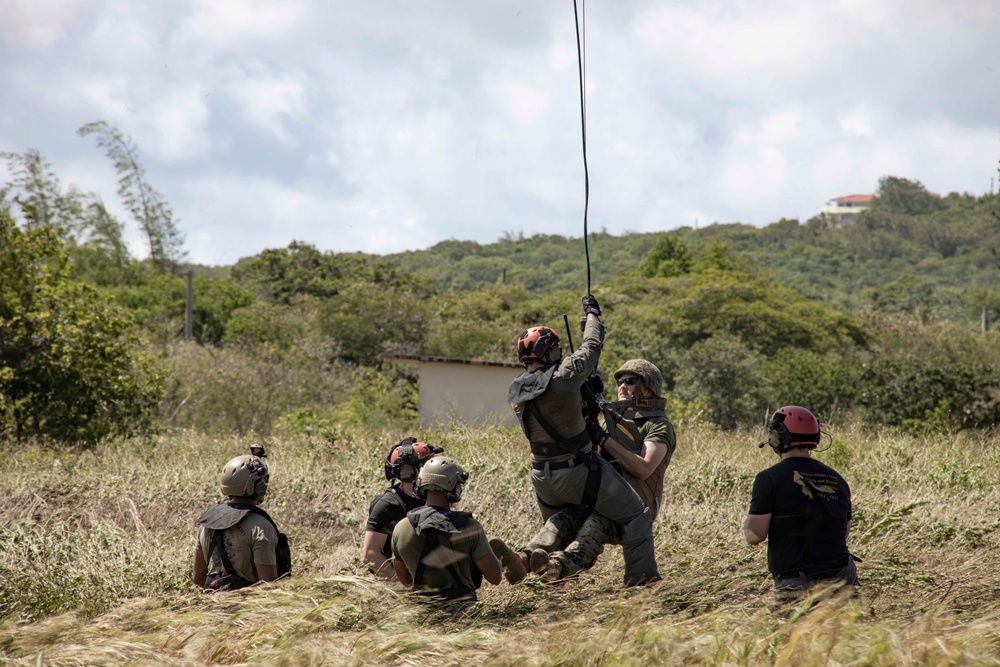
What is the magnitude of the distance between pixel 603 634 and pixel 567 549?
1.08 metres

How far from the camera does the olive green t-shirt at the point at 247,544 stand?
16.6 feet

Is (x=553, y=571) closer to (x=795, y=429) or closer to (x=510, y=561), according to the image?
(x=510, y=561)

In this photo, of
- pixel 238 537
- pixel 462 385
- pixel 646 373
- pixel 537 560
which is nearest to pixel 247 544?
pixel 238 537

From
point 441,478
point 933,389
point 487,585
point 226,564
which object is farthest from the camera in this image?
point 933,389

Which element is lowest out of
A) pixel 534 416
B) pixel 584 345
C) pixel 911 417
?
pixel 911 417

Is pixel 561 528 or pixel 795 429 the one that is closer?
pixel 795 429

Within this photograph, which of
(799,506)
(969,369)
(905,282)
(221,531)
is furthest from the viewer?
(905,282)

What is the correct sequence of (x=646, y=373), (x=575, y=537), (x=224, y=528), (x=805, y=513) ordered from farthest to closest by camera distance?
(x=646, y=373) → (x=575, y=537) → (x=224, y=528) → (x=805, y=513)

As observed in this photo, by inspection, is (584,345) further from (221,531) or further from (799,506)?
(221,531)

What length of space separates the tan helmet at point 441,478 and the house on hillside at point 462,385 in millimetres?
19174

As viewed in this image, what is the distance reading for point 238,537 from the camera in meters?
Answer: 5.10

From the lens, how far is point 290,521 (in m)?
8.88

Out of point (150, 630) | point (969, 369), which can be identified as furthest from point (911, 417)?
A: point (150, 630)

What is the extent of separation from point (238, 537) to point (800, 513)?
9.72 ft
